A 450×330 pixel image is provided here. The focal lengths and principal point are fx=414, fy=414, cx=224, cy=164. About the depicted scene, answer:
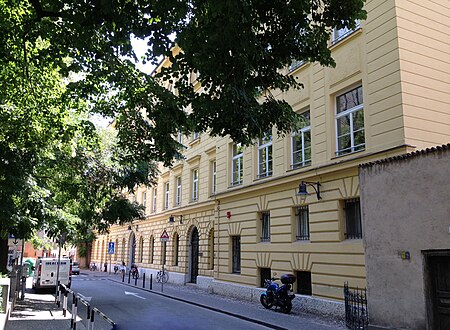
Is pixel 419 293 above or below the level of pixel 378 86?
below

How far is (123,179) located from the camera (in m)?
17.3

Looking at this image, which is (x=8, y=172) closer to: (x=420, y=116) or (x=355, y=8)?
(x=355, y=8)

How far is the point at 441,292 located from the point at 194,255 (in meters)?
19.7

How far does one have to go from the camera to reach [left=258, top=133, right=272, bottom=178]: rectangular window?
61.1 ft

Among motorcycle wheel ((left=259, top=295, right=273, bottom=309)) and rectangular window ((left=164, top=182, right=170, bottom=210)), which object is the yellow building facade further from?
rectangular window ((left=164, top=182, right=170, bottom=210))

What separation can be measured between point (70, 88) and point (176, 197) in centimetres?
2293

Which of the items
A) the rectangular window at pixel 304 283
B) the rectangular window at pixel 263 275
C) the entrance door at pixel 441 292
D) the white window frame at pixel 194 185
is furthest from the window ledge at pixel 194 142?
the entrance door at pixel 441 292

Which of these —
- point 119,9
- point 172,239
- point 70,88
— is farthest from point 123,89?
point 172,239

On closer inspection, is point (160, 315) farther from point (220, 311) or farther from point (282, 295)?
point (282, 295)

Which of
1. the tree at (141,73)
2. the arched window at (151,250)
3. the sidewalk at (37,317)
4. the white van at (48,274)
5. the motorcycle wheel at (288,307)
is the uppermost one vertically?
the tree at (141,73)

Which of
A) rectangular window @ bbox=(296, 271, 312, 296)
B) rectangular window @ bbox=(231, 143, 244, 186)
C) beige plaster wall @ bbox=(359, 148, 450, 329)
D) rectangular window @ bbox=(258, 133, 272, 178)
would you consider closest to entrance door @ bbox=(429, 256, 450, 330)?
beige plaster wall @ bbox=(359, 148, 450, 329)

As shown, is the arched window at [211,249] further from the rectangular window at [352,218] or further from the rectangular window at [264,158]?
the rectangular window at [352,218]

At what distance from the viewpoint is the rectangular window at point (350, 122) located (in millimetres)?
13770

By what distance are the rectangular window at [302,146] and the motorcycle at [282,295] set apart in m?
4.42
